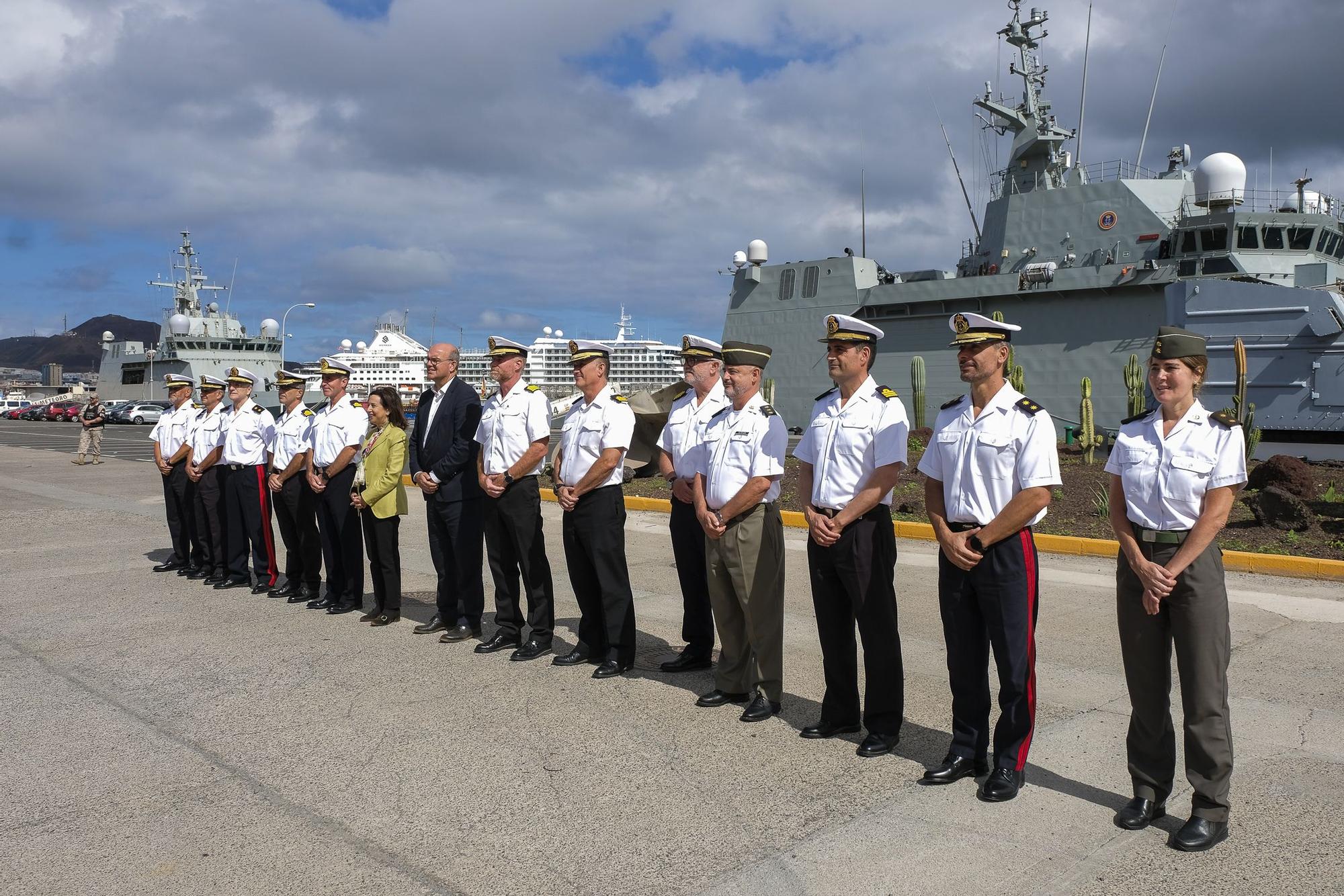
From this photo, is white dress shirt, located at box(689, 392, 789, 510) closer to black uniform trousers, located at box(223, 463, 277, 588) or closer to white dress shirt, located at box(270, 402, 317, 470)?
white dress shirt, located at box(270, 402, 317, 470)

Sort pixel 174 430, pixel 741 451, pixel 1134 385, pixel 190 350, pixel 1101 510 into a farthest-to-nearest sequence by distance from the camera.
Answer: pixel 190 350 → pixel 1134 385 → pixel 1101 510 → pixel 174 430 → pixel 741 451

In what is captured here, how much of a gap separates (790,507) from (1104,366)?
11.9 m

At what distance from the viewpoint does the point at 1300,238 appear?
1888 centimetres

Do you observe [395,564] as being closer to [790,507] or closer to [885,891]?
[885,891]

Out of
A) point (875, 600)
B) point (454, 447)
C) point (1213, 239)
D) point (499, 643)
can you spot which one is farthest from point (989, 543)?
point (1213, 239)

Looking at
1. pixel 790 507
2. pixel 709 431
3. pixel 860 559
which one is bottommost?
pixel 790 507

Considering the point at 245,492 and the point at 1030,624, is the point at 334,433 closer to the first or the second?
the point at 245,492

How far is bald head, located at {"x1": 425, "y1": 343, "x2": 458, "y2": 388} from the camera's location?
624 centimetres

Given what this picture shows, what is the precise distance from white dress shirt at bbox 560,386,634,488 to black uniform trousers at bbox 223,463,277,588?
140 inches

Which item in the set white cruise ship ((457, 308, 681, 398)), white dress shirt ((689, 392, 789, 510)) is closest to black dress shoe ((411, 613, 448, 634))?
white dress shirt ((689, 392, 789, 510))

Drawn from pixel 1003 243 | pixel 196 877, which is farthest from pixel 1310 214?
pixel 196 877

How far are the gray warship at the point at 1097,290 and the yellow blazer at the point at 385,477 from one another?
16.4m

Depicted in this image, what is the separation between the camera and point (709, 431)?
16.1 feet

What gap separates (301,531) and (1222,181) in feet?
62.7
